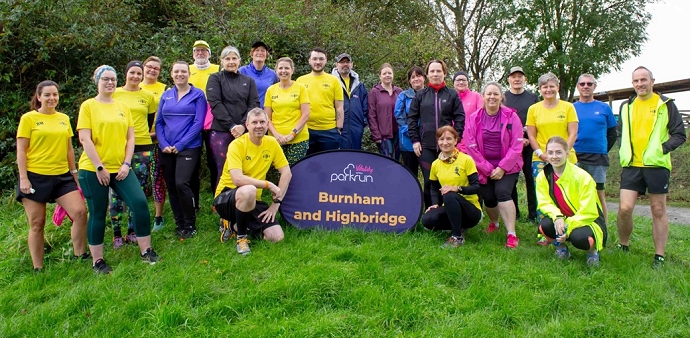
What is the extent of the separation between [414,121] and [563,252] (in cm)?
211

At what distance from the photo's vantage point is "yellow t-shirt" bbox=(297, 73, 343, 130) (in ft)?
18.2

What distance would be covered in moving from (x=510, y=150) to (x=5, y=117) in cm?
732

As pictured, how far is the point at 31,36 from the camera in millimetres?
7203

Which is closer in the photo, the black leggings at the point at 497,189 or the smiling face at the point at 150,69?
the black leggings at the point at 497,189

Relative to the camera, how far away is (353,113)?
19.6 feet

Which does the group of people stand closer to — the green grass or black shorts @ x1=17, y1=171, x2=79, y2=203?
black shorts @ x1=17, y1=171, x2=79, y2=203

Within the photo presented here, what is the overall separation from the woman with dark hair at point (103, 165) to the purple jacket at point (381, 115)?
9.83 ft

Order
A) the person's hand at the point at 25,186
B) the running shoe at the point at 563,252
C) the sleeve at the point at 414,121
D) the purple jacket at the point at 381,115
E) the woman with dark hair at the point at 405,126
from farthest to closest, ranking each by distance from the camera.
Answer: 1. the purple jacket at the point at 381,115
2. the woman with dark hair at the point at 405,126
3. the sleeve at the point at 414,121
4. the running shoe at the point at 563,252
5. the person's hand at the point at 25,186

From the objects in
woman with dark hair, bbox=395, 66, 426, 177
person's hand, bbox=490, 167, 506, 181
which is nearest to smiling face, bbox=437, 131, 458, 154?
person's hand, bbox=490, 167, 506, 181

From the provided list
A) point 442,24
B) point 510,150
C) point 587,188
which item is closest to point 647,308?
point 587,188

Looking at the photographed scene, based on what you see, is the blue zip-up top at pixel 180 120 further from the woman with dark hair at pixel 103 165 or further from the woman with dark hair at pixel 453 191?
the woman with dark hair at pixel 453 191

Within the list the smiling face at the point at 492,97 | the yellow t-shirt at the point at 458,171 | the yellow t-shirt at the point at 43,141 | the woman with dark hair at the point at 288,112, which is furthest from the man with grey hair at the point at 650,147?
the yellow t-shirt at the point at 43,141

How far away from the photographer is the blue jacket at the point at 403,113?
5.75 metres

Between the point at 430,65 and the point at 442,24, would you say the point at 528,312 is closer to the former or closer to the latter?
the point at 430,65
